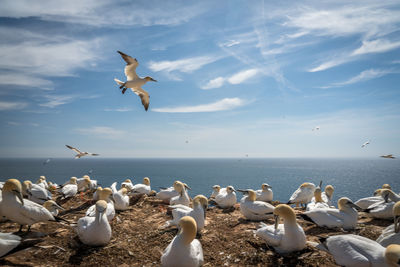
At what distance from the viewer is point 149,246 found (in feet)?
19.7

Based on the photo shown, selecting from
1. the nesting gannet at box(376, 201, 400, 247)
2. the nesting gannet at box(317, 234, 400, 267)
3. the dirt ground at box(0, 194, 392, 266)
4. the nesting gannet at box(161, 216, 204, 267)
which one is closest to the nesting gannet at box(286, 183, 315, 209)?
the dirt ground at box(0, 194, 392, 266)

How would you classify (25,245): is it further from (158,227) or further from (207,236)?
(207,236)

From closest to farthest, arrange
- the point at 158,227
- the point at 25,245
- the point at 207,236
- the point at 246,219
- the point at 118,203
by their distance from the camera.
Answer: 1. the point at 25,245
2. the point at 207,236
3. the point at 158,227
4. the point at 246,219
5. the point at 118,203

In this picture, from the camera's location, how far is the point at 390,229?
18.1 feet

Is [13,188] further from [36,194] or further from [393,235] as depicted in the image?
[393,235]

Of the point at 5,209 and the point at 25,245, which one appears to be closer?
the point at 25,245

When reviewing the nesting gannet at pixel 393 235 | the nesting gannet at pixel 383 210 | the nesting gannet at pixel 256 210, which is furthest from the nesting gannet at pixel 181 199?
the nesting gannet at pixel 383 210

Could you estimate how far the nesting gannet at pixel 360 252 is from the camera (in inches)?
148

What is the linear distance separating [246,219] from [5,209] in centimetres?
706

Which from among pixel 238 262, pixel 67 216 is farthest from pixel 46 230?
pixel 238 262

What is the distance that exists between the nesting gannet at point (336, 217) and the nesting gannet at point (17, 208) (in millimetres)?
7431

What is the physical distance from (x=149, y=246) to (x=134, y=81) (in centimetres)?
908

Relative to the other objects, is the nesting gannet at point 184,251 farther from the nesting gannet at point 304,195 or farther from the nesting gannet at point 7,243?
the nesting gannet at point 304,195

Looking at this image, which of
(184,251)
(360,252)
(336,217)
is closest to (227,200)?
(336,217)
